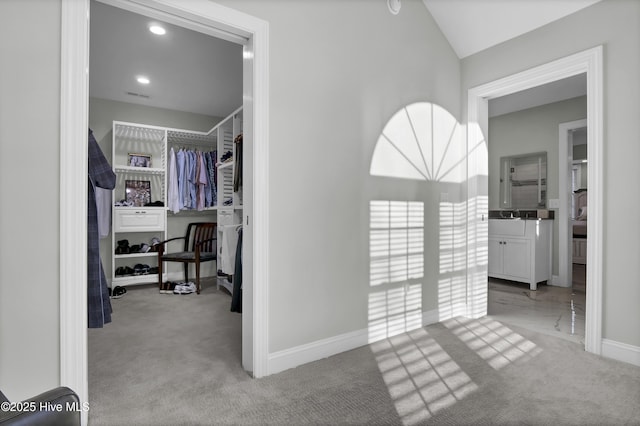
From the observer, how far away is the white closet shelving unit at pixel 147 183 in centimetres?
451

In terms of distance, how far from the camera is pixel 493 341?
2.61 meters

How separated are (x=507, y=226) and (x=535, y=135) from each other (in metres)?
1.47

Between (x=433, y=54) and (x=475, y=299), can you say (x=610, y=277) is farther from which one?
(x=433, y=54)

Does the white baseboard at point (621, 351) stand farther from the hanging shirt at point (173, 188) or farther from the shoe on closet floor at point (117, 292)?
the hanging shirt at point (173, 188)

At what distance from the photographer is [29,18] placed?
1.47 m

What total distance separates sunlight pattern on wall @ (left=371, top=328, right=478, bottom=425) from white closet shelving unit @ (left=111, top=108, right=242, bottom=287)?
247 centimetres

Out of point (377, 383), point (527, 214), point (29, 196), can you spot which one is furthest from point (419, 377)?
point (527, 214)

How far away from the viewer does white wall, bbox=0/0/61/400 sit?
1.44 m

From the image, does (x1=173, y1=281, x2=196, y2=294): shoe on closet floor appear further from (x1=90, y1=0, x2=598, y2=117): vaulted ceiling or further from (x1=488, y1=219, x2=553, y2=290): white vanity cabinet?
(x1=488, y1=219, x2=553, y2=290): white vanity cabinet

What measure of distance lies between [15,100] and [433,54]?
2.92 meters

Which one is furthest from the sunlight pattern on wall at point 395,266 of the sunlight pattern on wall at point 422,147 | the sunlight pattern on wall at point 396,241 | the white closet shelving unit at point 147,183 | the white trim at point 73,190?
the white closet shelving unit at point 147,183

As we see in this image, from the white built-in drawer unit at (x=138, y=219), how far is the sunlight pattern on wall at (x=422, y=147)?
11.2ft

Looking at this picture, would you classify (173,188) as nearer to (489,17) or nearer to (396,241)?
(396,241)

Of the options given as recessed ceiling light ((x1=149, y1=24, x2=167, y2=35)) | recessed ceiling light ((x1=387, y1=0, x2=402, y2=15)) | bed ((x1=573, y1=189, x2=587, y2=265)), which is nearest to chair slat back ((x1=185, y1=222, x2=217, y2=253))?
recessed ceiling light ((x1=149, y1=24, x2=167, y2=35))
